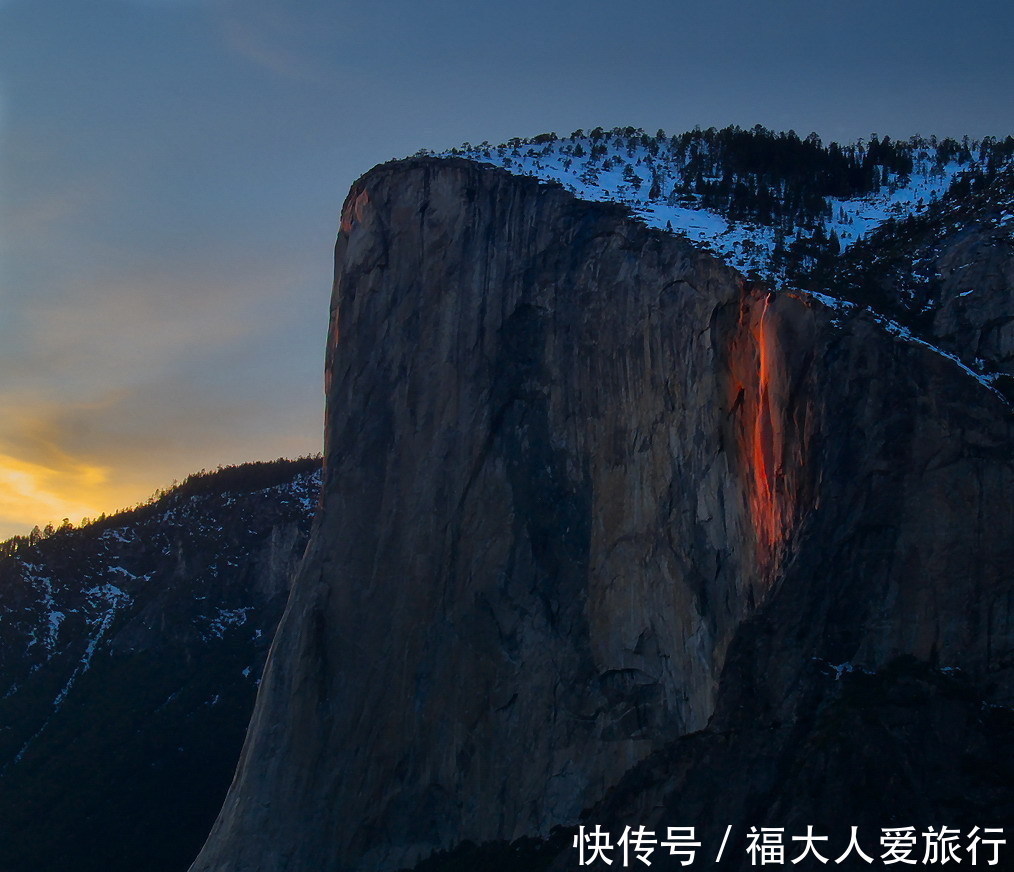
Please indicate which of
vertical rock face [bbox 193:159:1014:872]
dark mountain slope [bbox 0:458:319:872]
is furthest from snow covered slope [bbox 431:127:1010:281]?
dark mountain slope [bbox 0:458:319:872]

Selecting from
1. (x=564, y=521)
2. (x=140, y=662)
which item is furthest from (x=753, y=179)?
(x=140, y=662)

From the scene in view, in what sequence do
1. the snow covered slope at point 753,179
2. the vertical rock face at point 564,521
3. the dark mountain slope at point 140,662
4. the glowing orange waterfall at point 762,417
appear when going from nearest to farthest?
the vertical rock face at point 564,521
the glowing orange waterfall at point 762,417
the snow covered slope at point 753,179
the dark mountain slope at point 140,662

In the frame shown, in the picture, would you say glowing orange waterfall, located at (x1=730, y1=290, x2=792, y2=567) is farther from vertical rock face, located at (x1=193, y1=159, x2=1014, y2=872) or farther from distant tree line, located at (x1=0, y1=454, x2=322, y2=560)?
distant tree line, located at (x1=0, y1=454, x2=322, y2=560)

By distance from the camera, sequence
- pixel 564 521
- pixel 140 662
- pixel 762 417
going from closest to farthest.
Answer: pixel 762 417
pixel 564 521
pixel 140 662

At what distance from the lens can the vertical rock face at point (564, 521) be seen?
36.8 metres

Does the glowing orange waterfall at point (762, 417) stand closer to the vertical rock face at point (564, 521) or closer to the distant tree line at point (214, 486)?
the vertical rock face at point (564, 521)

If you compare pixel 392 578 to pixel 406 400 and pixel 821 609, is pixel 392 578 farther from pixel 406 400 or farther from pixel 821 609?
pixel 821 609

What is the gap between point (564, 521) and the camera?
168 feet

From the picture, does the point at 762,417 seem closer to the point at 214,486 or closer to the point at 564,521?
the point at 564,521

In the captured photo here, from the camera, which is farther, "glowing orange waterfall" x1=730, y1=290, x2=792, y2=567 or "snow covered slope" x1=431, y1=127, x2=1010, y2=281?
"snow covered slope" x1=431, y1=127, x2=1010, y2=281

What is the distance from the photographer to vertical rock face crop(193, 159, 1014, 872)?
36.8 meters

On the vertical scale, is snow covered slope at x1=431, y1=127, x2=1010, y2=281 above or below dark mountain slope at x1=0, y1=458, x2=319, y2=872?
above

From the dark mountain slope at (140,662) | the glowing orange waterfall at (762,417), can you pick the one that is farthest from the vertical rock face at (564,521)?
the dark mountain slope at (140,662)

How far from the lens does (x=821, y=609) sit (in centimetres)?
3647
